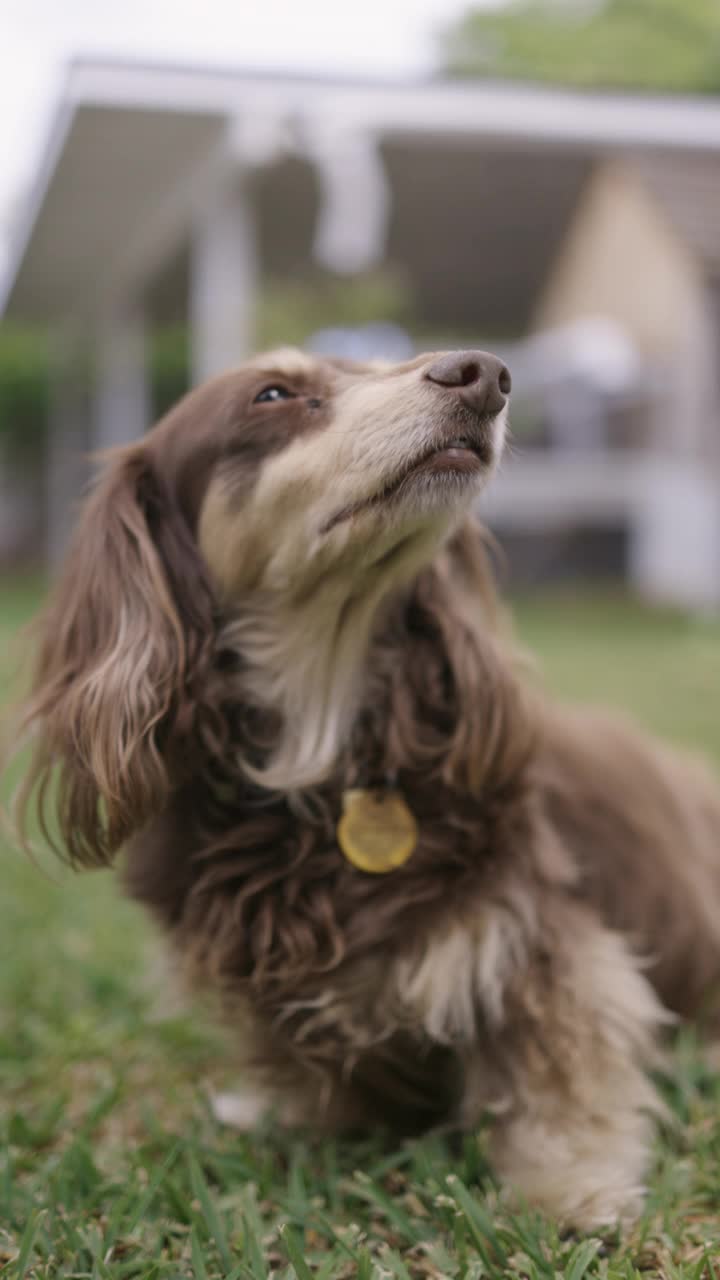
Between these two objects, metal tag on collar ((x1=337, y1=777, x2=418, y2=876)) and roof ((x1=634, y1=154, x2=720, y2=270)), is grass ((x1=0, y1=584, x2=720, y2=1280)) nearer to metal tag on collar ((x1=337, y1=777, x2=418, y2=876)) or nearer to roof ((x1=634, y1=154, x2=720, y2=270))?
metal tag on collar ((x1=337, y1=777, x2=418, y2=876))

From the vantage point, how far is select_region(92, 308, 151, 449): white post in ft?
55.6

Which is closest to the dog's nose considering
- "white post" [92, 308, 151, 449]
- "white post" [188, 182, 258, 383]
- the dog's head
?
the dog's head

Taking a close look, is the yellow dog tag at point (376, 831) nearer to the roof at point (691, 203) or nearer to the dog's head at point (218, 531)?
the dog's head at point (218, 531)

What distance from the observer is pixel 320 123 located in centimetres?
1029

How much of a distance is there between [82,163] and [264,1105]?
1166 centimetres

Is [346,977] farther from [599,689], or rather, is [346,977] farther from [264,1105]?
[599,689]

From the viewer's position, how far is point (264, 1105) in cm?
261

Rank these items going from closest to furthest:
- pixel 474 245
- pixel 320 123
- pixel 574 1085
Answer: pixel 574 1085
pixel 320 123
pixel 474 245

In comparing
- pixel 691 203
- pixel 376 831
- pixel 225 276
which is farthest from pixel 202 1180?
pixel 691 203

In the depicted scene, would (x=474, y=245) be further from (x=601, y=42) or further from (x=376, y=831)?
(x=601, y=42)

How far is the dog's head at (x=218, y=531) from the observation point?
85.2 inches

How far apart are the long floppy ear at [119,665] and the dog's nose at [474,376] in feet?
2.22

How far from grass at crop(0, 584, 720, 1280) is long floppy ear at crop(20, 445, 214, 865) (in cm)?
34

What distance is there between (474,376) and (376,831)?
2.76 ft
